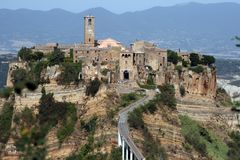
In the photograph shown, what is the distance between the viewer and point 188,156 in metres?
38.6

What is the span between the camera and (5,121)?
40219 millimetres

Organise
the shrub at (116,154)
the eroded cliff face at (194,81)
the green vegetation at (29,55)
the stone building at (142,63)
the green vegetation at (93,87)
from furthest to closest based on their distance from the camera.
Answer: the green vegetation at (29,55), the eroded cliff face at (194,81), the stone building at (142,63), the green vegetation at (93,87), the shrub at (116,154)

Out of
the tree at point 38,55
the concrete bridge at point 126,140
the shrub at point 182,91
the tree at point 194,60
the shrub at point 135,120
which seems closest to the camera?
the concrete bridge at point 126,140

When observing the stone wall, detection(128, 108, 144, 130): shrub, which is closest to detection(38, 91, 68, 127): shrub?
the stone wall

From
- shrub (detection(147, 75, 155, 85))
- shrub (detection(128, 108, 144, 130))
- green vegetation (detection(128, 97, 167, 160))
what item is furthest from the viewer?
shrub (detection(147, 75, 155, 85))

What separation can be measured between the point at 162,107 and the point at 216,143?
422 cm

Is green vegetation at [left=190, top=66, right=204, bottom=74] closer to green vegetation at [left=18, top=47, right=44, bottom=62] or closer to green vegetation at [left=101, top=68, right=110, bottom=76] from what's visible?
green vegetation at [left=101, top=68, right=110, bottom=76]

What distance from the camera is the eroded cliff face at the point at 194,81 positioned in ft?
146

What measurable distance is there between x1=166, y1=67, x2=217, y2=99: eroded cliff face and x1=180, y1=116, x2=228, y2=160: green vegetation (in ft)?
8.20

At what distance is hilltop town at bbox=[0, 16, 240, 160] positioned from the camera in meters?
36.4

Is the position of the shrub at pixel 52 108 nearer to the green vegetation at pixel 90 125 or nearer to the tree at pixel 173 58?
the green vegetation at pixel 90 125

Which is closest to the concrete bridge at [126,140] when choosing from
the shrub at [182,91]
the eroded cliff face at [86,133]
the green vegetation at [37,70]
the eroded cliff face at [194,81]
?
the eroded cliff face at [86,133]

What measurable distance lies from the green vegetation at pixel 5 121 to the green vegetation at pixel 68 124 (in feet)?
9.95

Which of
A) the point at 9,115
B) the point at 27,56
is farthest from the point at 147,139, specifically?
the point at 27,56
